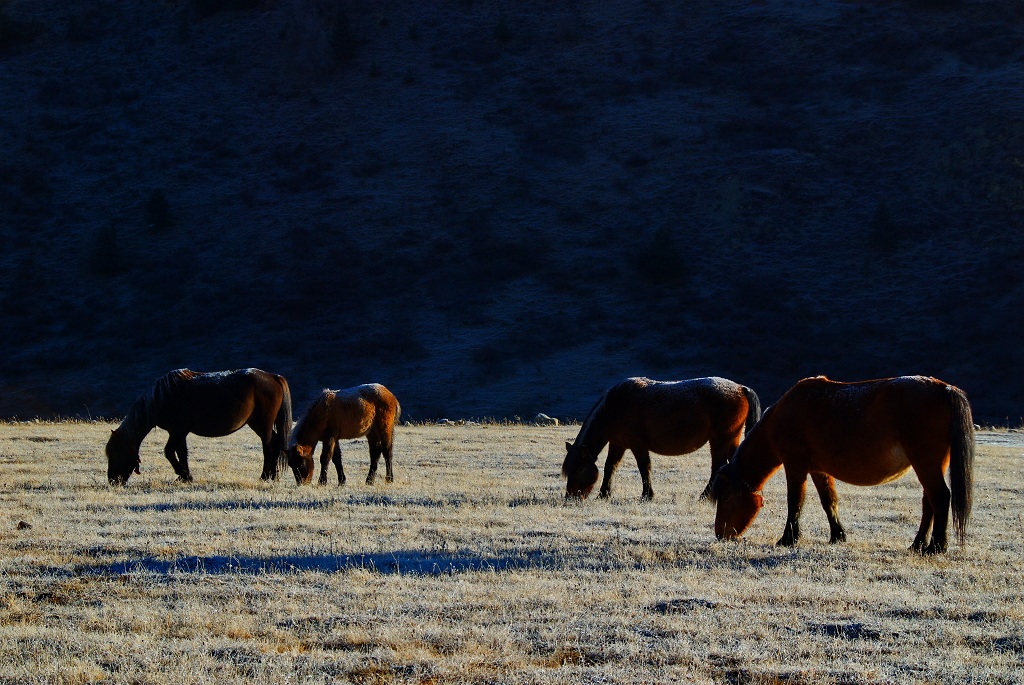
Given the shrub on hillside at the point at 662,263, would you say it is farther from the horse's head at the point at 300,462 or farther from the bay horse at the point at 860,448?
the bay horse at the point at 860,448

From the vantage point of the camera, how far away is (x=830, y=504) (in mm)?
11141

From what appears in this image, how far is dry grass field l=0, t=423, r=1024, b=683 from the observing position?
652 centimetres

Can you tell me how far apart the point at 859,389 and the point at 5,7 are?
7319 centimetres

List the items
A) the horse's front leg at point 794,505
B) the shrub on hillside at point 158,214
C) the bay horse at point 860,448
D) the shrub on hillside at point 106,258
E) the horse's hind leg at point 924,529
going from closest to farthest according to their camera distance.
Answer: the bay horse at point 860,448 → the horse's hind leg at point 924,529 → the horse's front leg at point 794,505 → the shrub on hillside at point 106,258 → the shrub on hillside at point 158,214

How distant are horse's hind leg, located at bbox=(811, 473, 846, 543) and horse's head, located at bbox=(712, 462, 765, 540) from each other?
2.03 feet

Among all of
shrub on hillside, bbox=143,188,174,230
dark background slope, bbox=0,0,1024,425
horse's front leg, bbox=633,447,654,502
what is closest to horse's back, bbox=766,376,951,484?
horse's front leg, bbox=633,447,654,502

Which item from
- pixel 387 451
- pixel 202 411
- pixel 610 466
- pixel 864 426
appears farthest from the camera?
pixel 387 451

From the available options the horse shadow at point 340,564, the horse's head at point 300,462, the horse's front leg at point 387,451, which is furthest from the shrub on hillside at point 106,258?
the horse shadow at point 340,564

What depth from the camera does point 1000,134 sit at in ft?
170

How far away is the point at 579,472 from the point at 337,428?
401 cm

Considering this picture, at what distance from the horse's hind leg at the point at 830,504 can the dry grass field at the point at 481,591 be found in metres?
0.26

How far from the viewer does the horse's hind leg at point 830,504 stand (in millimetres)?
11047

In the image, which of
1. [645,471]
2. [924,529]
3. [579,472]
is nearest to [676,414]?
[645,471]

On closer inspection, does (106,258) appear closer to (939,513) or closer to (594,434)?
(594,434)
